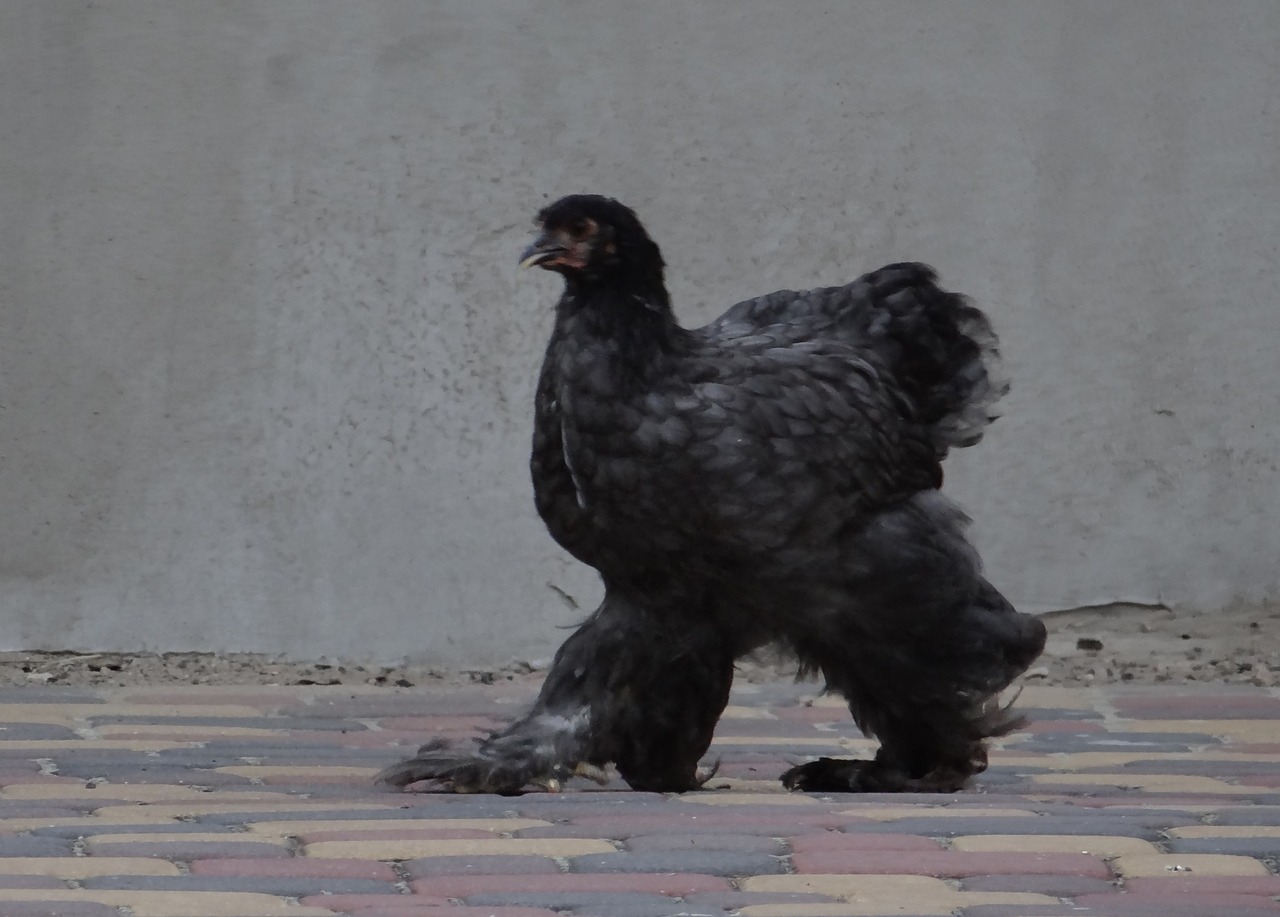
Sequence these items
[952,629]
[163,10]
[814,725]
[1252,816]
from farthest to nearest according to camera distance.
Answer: [163,10] < [814,725] < [952,629] < [1252,816]

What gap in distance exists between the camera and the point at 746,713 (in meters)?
5.82

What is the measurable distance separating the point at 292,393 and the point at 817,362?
8.34 ft

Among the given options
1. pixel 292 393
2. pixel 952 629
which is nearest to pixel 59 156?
pixel 292 393

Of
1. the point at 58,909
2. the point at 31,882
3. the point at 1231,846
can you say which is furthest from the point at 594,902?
the point at 1231,846

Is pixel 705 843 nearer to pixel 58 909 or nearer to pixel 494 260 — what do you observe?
pixel 58 909

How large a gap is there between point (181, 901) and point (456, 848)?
560 mm

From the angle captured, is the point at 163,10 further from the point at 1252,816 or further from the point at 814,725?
the point at 1252,816

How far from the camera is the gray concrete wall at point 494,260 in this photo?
632 centimetres

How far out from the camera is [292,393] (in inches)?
251

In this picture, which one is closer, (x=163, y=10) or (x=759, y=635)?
(x=759, y=635)

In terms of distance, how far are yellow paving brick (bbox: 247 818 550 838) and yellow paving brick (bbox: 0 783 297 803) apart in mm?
452

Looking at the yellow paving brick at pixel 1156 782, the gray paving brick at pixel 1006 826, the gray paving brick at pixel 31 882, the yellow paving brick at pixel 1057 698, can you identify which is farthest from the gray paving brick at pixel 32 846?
the yellow paving brick at pixel 1057 698

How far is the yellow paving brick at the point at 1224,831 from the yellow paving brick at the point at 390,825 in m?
1.07

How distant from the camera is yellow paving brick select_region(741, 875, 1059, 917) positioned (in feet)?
9.42
